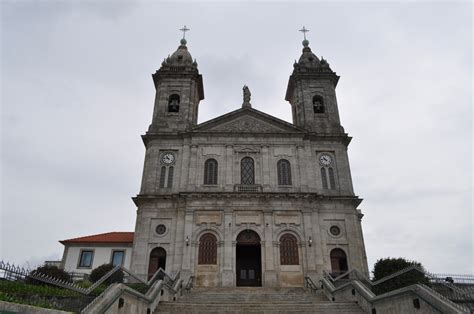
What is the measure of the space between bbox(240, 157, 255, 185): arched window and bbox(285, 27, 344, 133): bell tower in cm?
595

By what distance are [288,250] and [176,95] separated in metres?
16.4

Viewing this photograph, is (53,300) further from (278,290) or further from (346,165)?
(346,165)

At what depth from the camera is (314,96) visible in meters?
31.4

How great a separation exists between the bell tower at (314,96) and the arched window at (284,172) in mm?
4141

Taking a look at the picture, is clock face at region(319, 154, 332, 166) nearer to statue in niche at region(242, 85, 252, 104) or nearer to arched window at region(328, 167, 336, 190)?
arched window at region(328, 167, 336, 190)

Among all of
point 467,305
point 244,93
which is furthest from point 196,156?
point 467,305

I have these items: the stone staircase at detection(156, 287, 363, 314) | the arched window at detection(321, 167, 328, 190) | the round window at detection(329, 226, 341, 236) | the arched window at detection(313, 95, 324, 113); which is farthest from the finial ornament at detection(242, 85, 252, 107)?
the stone staircase at detection(156, 287, 363, 314)

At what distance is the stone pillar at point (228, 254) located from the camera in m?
22.3

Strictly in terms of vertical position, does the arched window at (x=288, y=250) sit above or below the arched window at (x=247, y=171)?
below

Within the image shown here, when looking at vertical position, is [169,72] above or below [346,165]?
above

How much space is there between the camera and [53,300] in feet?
30.7

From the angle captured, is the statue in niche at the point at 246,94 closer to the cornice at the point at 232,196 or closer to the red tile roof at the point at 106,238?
the cornice at the point at 232,196

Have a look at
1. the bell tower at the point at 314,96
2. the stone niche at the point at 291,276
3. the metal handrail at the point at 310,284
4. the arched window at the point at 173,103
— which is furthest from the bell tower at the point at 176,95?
the metal handrail at the point at 310,284

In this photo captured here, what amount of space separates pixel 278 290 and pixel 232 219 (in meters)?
6.07
